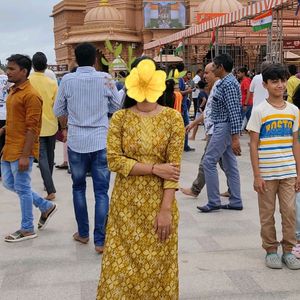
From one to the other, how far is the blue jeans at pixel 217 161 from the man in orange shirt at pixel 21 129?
1.82 m

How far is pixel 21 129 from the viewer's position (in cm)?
438

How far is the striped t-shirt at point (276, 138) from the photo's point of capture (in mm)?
3676

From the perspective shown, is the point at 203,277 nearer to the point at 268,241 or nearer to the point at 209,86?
the point at 268,241

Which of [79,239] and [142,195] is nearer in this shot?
[142,195]

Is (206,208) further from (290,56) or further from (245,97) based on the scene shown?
(290,56)

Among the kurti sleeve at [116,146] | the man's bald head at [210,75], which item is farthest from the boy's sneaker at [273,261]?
the man's bald head at [210,75]

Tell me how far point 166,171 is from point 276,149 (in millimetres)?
1368

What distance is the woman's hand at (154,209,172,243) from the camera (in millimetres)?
2631

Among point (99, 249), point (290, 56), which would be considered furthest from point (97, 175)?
point (290, 56)

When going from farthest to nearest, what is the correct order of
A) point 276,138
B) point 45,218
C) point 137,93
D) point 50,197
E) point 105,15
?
point 105,15 < point 50,197 < point 45,218 < point 276,138 < point 137,93

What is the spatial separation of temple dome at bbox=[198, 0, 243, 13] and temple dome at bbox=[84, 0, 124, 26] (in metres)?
5.39

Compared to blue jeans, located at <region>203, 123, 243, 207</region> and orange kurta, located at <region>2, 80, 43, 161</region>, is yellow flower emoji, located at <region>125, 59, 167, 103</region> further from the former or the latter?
blue jeans, located at <region>203, 123, 243, 207</region>

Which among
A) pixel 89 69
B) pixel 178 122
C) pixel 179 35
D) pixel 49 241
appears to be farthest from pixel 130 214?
pixel 179 35

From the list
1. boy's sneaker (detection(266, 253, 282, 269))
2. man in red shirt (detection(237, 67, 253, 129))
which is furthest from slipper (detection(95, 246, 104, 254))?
man in red shirt (detection(237, 67, 253, 129))
